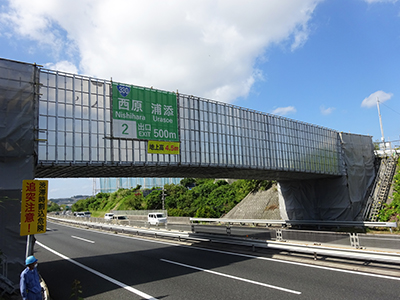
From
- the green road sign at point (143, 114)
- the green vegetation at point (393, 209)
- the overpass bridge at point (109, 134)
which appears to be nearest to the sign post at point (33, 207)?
the overpass bridge at point (109, 134)

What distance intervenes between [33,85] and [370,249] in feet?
49.2

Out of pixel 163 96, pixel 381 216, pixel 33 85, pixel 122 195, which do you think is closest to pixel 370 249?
pixel 163 96

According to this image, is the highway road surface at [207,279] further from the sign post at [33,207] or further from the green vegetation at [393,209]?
the green vegetation at [393,209]

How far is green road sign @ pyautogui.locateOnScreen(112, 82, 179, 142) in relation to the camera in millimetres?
14898

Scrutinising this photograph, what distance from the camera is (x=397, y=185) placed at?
25.6 metres

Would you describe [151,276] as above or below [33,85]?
below

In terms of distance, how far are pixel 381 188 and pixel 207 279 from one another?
82.3ft

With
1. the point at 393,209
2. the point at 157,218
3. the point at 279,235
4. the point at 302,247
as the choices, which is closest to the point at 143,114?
the point at 279,235

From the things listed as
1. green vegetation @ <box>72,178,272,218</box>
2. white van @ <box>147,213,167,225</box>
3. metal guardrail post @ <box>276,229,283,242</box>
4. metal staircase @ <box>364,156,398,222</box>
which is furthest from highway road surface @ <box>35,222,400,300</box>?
green vegetation @ <box>72,178,272,218</box>

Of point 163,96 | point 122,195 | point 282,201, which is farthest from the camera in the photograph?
point 122,195

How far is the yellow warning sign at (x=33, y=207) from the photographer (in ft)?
32.1

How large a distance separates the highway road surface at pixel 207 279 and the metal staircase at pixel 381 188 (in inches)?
720

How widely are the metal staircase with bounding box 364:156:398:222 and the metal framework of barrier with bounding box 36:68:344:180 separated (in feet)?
14.6

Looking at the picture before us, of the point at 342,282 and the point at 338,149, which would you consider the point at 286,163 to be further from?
the point at 342,282
